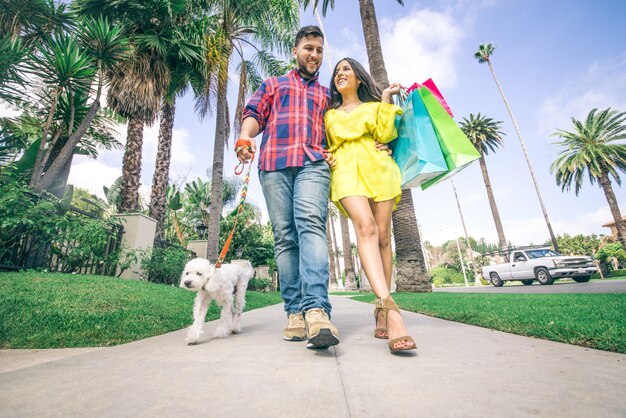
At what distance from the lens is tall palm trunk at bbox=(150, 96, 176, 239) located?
376 inches

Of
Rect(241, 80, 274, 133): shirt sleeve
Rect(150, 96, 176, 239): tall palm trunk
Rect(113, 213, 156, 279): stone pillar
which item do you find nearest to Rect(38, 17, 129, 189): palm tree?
Rect(113, 213, 156, 279): stone pillar

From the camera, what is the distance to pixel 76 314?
109 inches

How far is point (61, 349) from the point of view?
1.90 meters

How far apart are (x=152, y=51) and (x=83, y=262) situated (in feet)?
20.3

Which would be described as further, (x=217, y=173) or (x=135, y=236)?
(x=217, y=173)

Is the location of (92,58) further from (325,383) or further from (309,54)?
(325,383)

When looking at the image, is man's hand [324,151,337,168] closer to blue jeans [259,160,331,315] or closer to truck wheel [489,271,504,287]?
blue jeans [259,160,331,315]

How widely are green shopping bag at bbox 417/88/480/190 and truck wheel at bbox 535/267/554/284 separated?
15514 mm

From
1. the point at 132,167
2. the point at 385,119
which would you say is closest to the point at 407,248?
the point at 385,119

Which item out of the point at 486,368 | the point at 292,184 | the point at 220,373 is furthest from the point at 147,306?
the point at 486,368

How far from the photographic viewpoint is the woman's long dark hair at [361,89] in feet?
8.12

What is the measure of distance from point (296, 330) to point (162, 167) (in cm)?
959

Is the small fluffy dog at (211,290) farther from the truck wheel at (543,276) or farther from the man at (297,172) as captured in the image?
the truck wheel at (543,276)

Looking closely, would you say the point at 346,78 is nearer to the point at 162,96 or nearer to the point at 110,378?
the point at 110,378
